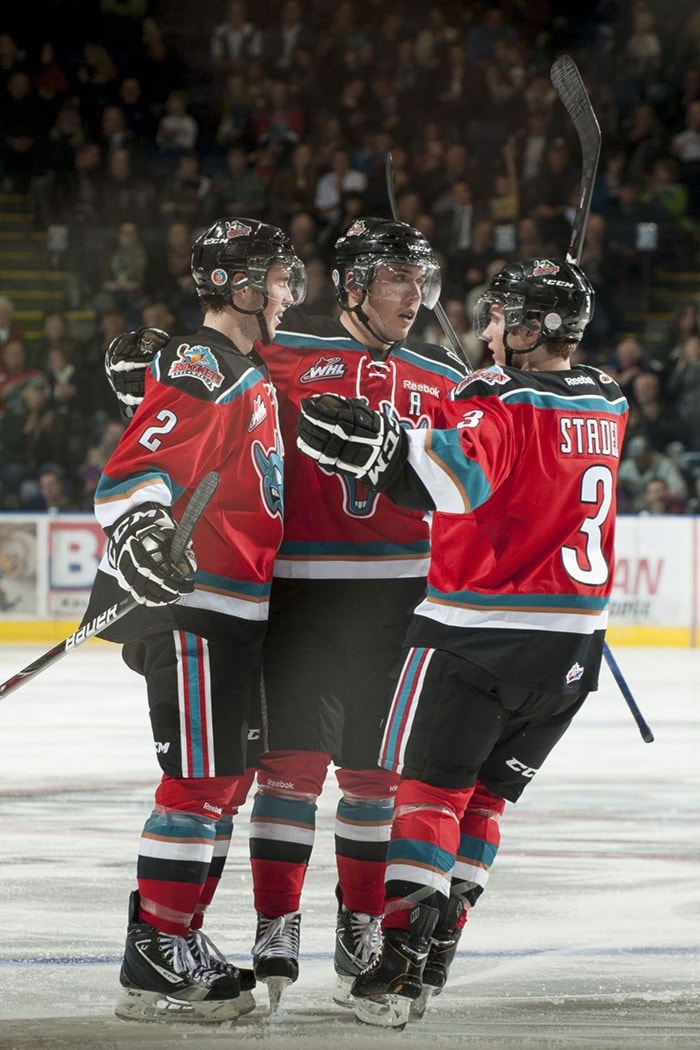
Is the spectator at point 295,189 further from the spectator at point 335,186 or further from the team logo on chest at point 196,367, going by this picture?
the team logo on chest at point 196,367

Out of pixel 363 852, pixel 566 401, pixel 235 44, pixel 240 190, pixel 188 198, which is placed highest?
pixel 235 44

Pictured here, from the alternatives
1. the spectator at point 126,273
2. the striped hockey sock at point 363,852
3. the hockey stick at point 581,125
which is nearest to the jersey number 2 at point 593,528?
the striped hockey sock at point 363,852

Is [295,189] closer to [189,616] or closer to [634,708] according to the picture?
[634,708]

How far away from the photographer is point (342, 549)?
10.1ft

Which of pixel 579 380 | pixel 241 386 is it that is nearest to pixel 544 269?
pixel 579 380

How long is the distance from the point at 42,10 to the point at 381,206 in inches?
142

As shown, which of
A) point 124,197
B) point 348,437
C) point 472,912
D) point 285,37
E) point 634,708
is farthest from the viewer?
point 285,37

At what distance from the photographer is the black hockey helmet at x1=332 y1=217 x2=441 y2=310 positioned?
10.1 feet

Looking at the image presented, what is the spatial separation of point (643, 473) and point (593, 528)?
7.32m

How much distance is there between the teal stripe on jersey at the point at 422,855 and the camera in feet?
8.79

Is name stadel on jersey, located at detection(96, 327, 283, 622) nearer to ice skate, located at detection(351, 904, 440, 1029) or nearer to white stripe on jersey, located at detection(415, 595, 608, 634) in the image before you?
white stripe on jersey, located at detection(415, 595, 608, 634)

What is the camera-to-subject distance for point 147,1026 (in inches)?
105

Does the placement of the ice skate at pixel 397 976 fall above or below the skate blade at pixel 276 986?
above

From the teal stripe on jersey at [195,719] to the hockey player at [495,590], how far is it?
12.7 inches
